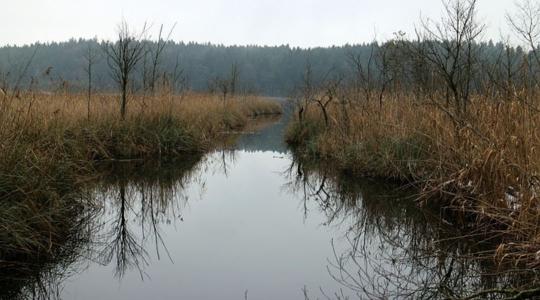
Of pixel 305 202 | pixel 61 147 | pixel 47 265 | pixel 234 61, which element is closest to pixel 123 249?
pixel 47 265

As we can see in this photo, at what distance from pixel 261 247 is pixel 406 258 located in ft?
3.84

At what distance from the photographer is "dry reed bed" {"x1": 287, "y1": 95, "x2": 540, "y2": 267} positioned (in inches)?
137

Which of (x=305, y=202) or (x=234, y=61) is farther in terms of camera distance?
(x=234, y=61)

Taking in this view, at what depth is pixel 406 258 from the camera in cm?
379

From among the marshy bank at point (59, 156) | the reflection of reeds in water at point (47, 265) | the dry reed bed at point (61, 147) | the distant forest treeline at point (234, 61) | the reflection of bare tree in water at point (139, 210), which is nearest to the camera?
the reflection of reeds in water at point (47, 265)

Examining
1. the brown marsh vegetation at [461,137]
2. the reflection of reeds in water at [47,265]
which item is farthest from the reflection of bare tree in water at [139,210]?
the brown marsh vegetation at [461,137]

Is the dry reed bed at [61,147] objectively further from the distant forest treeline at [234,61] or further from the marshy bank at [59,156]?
the distant forest treeline at [234,61]

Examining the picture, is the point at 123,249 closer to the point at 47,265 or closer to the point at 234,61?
the point at 47,265

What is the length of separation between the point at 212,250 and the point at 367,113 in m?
4.48

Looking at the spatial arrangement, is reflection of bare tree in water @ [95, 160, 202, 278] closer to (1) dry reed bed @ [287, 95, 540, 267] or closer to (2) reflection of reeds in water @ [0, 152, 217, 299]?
(2) reflection of reeds in water @ [0, 152, 217, 299]

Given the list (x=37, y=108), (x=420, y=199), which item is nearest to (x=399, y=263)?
(x=420, y=199)

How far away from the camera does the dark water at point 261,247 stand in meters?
3.22

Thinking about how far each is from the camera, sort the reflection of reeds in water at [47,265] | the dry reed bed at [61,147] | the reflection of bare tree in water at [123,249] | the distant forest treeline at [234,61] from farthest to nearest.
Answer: the distant forest treeline at [234,61] < the reflection of bare tree in water at [123,249] < the dry reed bed at [61,147] < the reflection of reeds in water at [47,265]

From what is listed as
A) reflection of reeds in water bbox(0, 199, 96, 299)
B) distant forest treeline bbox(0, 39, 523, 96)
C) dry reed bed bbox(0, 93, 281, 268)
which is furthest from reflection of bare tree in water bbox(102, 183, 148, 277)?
distant forest treeline bbox(0, 39, 523, 96)
